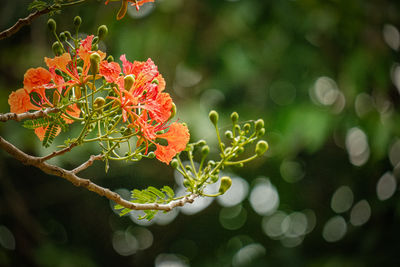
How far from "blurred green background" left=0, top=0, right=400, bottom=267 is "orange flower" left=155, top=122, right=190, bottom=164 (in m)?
2.22

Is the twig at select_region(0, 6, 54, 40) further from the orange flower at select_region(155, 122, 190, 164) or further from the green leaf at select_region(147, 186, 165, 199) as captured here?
the green leaf at select_region(147, 186, 165, 199)

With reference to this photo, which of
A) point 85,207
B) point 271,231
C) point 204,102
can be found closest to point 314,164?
point 271,231

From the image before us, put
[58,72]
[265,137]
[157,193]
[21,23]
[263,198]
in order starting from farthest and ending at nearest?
[263,198] → [265,137] → [157,193] → [58,72] → [21,23]

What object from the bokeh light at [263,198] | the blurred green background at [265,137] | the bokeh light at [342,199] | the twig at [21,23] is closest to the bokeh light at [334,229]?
the blurred green background at [265,137]

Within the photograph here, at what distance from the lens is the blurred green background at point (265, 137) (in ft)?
12.6

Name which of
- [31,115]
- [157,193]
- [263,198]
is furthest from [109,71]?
[263,198]

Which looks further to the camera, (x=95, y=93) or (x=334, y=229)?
(x=334, y=229)

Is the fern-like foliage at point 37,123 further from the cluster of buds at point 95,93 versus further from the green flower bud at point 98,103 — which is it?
the green flower bud at point 98,103

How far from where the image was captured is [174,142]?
1085 mm

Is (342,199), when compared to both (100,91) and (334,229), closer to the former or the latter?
(334,229)

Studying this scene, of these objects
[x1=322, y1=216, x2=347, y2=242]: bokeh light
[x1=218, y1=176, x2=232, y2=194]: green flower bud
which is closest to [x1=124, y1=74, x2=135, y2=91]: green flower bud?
[x1=218, y1=176, x2=232, y2=194]: green flower bud

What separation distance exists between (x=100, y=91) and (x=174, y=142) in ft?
0.68

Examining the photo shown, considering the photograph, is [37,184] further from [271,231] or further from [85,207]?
[271,231]

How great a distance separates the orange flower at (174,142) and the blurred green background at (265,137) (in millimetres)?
2217
